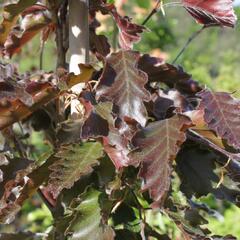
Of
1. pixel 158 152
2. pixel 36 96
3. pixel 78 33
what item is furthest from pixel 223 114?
pixel 78 33

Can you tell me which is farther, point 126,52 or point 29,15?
point 29,15

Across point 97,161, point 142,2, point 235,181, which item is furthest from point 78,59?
point 142,2

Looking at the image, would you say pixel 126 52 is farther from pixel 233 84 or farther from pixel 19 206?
pixel 233 84

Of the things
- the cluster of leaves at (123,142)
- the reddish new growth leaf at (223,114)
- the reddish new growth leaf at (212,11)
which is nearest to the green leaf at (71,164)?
the cluster of leaves at (123,142)

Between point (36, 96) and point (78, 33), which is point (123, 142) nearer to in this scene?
point (36, 96)

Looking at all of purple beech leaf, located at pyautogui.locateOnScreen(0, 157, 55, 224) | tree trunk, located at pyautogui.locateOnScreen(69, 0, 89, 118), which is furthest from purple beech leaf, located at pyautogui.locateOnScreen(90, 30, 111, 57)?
purple beech leaf, located at pyautogui.locateOnScreen(0, 157, 55, 224)

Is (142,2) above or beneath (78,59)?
beneath

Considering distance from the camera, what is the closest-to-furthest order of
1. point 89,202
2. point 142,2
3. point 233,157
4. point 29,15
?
point 233,157, point 89,202, point 29,15, point 142,2
